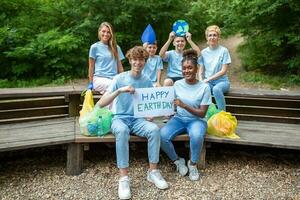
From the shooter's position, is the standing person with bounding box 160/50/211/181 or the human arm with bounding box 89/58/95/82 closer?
the standing person with bounding box 160/50/211/181

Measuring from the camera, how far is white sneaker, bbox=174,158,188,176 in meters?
4.15

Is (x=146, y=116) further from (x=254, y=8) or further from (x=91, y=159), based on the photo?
(x=254, y=8)

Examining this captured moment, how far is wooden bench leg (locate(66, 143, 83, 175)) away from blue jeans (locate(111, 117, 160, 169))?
1.75 feet

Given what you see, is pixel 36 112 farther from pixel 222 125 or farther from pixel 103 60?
pixel 222 125

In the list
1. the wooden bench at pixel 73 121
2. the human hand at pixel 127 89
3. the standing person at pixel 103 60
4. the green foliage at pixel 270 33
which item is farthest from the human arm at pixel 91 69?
the green foliage at pixel 270 33

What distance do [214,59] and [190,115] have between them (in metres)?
1.23

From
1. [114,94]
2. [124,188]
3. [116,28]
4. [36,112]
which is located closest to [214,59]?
[114,94]

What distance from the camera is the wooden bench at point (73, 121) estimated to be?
13.6ft

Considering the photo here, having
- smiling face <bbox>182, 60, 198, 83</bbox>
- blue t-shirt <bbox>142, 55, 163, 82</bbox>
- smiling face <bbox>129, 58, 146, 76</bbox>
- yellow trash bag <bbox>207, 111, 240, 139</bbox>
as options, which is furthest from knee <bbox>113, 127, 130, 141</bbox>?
blue t-shirt <bbox>142, 55, 163, 82</bbox>

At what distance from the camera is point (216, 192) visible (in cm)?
384

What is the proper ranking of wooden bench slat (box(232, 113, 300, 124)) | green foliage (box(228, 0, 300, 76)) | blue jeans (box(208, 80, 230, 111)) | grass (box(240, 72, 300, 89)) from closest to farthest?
blue jeans (box(208, 80, 230, 111)) < wooden bench slat (box(232, 113, 300, 124)) < green foliage (box(228, 0, 300, 76)) < grass (box(240, 72, 300, 89))

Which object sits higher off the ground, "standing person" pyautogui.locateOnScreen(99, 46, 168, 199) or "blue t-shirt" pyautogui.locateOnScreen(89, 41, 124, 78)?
"blue t-shirt" pyautogui.locateOnScreen(89, 41, 124, 78)

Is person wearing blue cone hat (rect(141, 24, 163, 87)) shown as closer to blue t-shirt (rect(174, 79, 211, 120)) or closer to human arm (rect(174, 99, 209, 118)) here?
blue t-shirt (rect(174, 79, 211, 120))

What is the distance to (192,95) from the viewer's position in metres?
4.14
